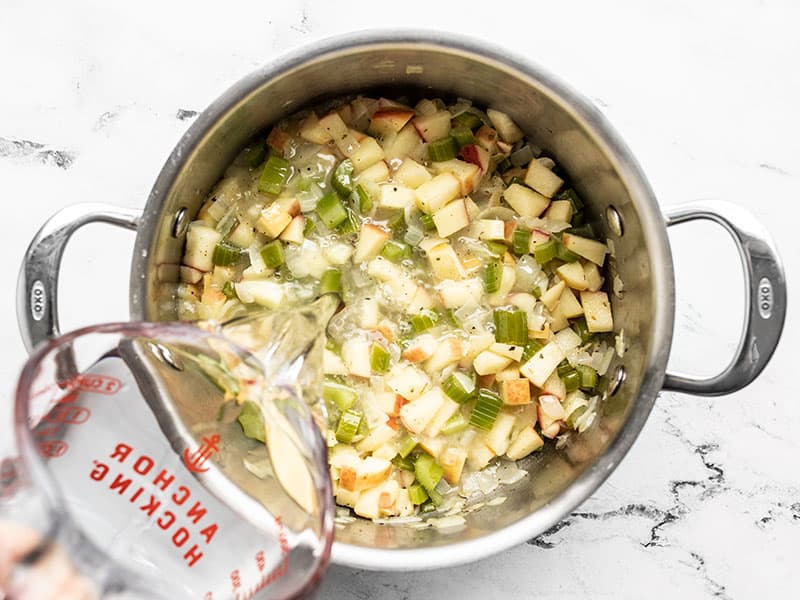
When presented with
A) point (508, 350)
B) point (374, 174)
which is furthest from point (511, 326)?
point (374, 174)

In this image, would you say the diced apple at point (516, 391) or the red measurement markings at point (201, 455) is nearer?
the red measurement markings at point (201, 455)

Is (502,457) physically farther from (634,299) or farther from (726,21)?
(726,21)

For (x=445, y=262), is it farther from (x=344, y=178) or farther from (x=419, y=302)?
(x=344, y=178)

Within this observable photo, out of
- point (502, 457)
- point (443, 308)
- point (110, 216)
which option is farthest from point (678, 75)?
point (110, 216)

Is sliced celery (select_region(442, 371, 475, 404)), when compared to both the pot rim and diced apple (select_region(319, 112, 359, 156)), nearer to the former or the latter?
the pot rim

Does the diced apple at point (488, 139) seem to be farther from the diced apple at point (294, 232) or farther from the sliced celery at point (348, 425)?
the sliced celery at point (348, 425)

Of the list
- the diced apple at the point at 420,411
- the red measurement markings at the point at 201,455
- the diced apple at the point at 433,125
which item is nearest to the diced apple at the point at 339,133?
A: the diced apple at the point at 433,125
